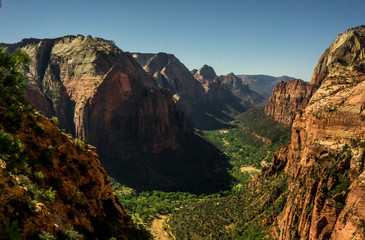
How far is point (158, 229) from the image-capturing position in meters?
68.0

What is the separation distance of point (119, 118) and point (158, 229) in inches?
2545

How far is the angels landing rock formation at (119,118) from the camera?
10825 cm

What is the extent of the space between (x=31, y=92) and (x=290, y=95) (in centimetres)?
16895

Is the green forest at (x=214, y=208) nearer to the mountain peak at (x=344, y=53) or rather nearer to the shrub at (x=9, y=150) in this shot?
the shrub at (x=9, y=150)

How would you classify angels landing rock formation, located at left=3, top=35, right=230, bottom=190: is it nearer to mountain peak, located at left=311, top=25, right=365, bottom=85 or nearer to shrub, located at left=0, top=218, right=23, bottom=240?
mountain peak, located at left=311, top=25, right=365, bottom=85

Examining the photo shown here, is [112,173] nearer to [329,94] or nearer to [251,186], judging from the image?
[251,186]

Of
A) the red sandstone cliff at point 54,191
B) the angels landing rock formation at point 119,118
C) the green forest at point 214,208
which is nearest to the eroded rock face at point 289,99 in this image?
the green forest at point 214,208

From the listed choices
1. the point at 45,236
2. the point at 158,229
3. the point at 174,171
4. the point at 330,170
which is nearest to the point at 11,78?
the point at 45,236

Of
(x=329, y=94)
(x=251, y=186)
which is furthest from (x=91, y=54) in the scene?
(x=329, y=94)

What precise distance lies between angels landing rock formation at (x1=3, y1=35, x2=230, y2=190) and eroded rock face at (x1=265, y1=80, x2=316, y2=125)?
6636cm

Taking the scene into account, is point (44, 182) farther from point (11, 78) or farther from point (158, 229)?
point (158, 229)

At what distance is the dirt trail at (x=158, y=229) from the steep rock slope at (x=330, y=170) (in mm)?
32096

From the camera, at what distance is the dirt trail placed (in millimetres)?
62619

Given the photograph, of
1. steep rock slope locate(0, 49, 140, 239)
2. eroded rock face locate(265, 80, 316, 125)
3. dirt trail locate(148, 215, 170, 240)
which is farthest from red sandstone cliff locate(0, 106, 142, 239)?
eroded rock face locate(265, 80, 316, 125)
